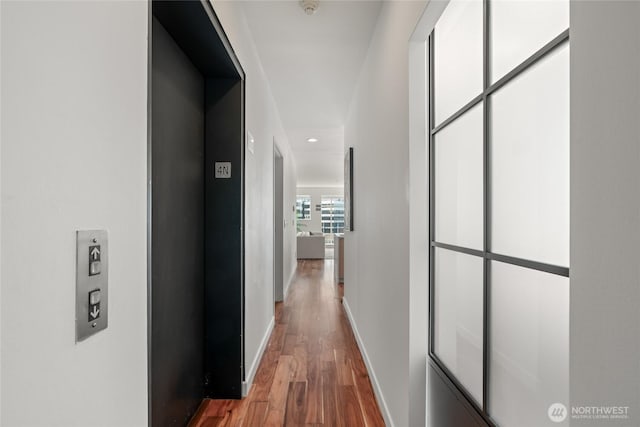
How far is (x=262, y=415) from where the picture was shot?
199 centimetres

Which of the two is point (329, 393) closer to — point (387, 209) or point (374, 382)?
point (374, 382)

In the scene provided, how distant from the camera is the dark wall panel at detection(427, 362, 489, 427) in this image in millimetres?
1065

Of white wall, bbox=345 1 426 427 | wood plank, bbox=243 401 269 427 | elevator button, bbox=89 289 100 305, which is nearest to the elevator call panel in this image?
elevator button, bbox=89 289 100 305

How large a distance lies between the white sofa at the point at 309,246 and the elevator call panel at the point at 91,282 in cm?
911

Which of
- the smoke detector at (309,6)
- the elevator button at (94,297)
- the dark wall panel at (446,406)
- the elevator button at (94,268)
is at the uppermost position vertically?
the smoke detector at (309,6)

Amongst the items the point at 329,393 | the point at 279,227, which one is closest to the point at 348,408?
the point at 329,393

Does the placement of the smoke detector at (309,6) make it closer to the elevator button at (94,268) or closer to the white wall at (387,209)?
the white wall at (387,209)

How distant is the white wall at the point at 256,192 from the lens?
212 cm

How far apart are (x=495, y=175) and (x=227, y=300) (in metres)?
1.70

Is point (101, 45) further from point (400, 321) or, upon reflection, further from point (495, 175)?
point (400, 321)

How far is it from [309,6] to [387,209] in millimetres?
1295
